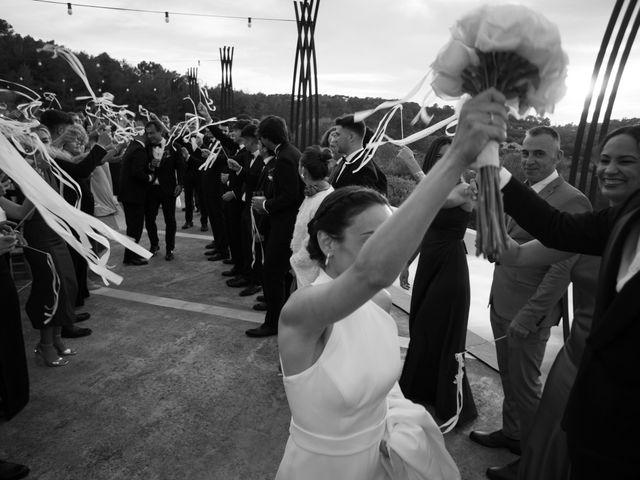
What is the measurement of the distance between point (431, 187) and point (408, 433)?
0.97 meters

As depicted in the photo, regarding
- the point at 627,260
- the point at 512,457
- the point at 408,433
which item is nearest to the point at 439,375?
the point at 512,457

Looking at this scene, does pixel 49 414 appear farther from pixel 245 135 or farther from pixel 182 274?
pixel 245 135

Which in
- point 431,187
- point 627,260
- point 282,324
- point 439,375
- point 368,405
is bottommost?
point 439,375

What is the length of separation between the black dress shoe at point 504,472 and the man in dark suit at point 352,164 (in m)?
2.29

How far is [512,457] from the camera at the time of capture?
9.37 feet

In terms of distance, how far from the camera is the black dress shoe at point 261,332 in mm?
4527

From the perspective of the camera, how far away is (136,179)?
699cm

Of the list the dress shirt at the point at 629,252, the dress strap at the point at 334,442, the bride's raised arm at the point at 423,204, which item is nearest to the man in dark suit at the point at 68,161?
the dress strap at the point at 334,442

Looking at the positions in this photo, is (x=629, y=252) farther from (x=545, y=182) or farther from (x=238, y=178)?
(x=238, y=178)

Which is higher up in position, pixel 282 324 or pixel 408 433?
pixel 282 324

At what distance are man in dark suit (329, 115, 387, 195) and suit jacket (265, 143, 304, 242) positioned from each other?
455 millimetres

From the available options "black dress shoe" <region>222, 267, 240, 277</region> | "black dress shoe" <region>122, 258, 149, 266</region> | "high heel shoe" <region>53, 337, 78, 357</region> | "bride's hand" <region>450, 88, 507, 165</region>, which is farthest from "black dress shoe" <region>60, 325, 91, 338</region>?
"bride's hand" <region>450, 88, 507, 165</region>

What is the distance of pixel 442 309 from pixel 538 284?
0.63 m

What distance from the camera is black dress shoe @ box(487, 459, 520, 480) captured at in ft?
8.57
